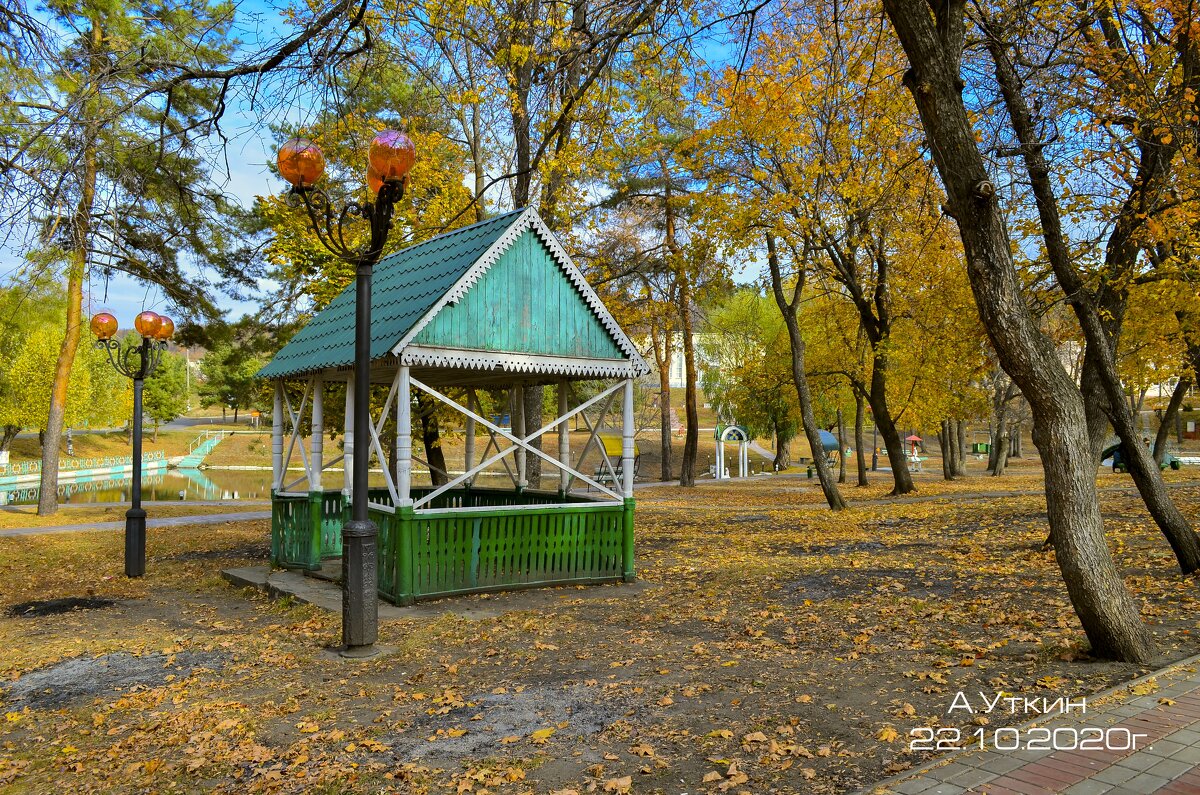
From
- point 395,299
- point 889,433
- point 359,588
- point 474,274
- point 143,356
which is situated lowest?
point 359,588

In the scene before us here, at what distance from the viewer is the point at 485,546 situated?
33.2 feet

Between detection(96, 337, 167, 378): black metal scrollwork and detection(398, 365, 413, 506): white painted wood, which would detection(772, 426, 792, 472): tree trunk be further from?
detection(398, 365, 413, 506): white painted wood

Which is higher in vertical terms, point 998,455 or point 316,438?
point 316,438

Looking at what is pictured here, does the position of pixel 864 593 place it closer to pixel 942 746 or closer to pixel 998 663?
pixel 998 663

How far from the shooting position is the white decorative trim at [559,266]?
9539mm

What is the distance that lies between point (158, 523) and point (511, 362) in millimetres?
13988

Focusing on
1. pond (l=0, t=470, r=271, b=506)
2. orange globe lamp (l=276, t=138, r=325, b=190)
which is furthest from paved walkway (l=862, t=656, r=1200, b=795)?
pond (l=0, t=470, r=271, b=506)

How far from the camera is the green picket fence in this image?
9.58m

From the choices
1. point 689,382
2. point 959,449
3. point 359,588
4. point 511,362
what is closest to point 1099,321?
point 511,362

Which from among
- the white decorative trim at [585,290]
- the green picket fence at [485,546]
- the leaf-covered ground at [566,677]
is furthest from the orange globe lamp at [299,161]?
the leaf-covered ground at [566,677]

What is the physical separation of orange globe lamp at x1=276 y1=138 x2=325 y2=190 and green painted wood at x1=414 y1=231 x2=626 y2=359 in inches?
107

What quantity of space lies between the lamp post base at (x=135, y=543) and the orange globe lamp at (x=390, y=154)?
796cm

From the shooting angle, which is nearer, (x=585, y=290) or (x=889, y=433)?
(x=585, y=290)

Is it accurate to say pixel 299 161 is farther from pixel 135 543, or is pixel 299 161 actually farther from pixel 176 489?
pixel 176 489
